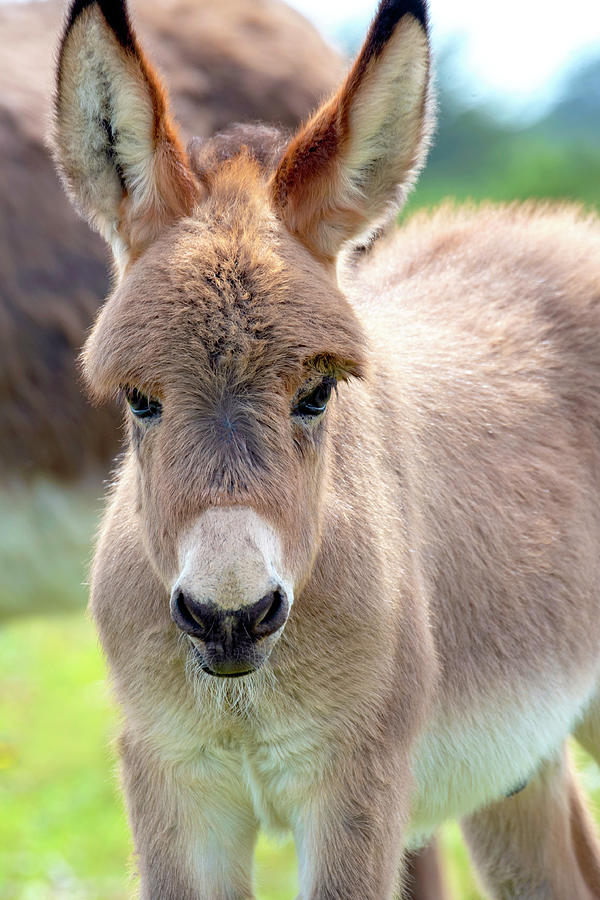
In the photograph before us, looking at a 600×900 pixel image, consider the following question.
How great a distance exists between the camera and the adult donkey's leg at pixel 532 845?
16.8ft

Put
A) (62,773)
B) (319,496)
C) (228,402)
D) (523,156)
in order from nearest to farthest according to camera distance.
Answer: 1. (228,402)
2. (319,496)
3. (62,773)
4. (523,156)

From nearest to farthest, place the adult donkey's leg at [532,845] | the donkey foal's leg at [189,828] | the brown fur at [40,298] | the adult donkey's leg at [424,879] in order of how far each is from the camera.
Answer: the donkey foal's leg at [189,828] → the adult donkey's leg at [532,845] → the adult donkey's leg at [424,879] → the brown fur at [40,298]

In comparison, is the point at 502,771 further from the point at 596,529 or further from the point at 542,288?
the point at 542,288

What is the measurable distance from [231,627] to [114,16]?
5.51 feet

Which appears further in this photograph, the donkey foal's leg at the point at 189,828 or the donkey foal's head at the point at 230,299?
the donkey foal's leg at the point at 189,828

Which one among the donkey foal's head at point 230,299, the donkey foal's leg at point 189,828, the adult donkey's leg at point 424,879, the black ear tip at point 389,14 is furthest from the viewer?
the adult donkey's leg at point 424,879

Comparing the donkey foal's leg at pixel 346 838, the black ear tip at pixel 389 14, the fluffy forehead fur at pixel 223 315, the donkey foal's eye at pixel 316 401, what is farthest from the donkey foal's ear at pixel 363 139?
the donkey foal's leg at pixel 346 838

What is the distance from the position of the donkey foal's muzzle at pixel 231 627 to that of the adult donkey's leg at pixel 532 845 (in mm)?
2439

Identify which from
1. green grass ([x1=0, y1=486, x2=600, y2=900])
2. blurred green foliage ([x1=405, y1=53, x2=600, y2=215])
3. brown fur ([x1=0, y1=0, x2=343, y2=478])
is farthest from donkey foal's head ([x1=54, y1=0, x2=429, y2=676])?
blurred green foliage ([x1=405, y1=53, x2=600, y2=215])

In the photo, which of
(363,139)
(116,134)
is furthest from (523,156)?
(116,134)

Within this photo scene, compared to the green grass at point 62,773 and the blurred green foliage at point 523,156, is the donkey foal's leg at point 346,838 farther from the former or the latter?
the blurred green foliage at point 523,156

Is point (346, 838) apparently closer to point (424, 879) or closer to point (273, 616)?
point (273, 616)

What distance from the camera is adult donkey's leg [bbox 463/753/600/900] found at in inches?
201

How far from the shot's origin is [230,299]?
3.19 metres
